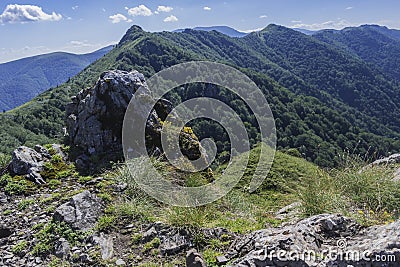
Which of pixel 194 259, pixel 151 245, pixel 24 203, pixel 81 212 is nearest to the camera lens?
pixel 194 259

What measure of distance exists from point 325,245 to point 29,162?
24.9ft

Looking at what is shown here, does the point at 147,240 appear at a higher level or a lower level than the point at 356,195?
lower

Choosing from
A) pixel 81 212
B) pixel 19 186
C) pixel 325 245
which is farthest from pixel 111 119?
pixel 325 245

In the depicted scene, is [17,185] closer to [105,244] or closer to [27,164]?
[27,164]

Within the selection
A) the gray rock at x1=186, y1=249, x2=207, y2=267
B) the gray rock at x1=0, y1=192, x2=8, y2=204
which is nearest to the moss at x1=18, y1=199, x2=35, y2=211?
the gray rock at x1=0, y1=192, x2=8, y2=204

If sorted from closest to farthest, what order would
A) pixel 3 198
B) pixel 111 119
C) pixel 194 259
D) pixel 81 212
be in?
pixel 194 259 → pixel 81 212 → pixel 3 198 → pixel 111 119

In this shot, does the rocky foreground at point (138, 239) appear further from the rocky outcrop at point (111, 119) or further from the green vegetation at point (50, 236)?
the rocky outcrop at point (111, 119)

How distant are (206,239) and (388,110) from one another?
22712cm

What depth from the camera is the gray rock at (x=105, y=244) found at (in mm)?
4957

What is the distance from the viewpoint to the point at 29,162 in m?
8.44

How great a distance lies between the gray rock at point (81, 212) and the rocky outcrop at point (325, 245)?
2.83 meters

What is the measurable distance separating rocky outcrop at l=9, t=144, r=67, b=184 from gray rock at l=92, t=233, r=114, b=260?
11.5ft

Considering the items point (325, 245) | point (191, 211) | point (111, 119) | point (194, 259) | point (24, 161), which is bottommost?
point (194, 259)

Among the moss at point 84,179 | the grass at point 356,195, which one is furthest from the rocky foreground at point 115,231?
the grass at point 356,195
